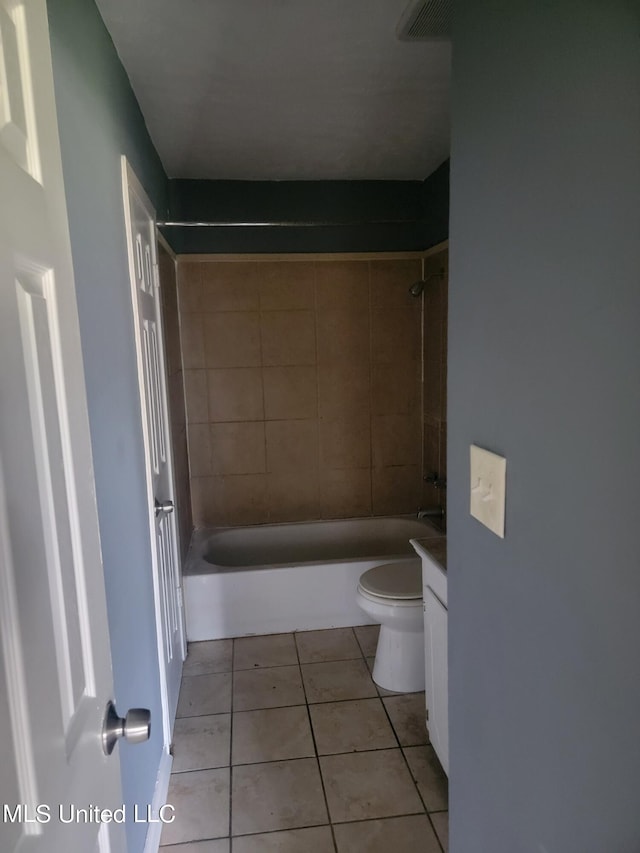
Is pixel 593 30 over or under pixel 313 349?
over

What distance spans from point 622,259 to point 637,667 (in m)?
0.45

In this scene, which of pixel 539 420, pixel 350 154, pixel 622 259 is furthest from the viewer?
pixel 350 154

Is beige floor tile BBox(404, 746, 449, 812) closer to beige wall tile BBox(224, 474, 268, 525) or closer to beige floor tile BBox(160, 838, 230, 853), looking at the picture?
beige floor tile BBox(160, 838, 230, 853)

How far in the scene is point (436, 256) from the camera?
3.12m

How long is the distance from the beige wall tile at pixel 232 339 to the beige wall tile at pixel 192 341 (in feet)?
0.10

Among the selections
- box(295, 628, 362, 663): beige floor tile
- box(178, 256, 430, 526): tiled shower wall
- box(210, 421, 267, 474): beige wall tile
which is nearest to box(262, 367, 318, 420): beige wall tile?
box(178, 256, 430, 526): tiled shower wall

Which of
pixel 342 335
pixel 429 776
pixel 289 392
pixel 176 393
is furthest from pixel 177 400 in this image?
pixel 429 776

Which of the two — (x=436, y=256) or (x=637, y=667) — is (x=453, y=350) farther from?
(x=436, y=256)

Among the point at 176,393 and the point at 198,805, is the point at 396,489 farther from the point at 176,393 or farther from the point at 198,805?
the point at 198,805

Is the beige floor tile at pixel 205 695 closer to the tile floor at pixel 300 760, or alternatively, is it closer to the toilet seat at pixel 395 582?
the tile floor at pixel 300 760

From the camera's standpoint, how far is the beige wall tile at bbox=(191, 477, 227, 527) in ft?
11.1

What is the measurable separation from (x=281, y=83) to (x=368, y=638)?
8.22 ft

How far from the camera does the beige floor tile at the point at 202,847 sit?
1703 mm

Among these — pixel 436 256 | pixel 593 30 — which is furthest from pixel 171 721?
pixel 436 256
